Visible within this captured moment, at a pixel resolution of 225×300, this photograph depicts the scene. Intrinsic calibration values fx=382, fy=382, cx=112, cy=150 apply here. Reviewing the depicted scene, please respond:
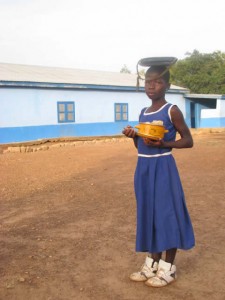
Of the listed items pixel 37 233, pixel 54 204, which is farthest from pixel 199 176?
pixel 37 233

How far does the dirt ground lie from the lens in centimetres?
292

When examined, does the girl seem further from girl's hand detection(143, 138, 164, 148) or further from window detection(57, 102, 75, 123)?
window detection(57, 102, 75, 123)

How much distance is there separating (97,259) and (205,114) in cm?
2193

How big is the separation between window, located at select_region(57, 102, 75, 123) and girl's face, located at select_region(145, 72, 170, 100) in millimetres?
14273

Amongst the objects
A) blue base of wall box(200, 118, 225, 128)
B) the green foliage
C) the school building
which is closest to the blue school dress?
the school building

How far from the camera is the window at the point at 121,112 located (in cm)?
1948

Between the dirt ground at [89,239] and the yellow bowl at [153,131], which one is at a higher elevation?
the yellow bowl at [153,131]

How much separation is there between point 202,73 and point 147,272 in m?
36.0

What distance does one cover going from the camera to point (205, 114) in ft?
79.8

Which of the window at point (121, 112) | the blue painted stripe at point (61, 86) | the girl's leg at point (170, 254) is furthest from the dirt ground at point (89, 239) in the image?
the window at point (121, 112)

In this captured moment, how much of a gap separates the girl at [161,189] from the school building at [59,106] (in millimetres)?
12695

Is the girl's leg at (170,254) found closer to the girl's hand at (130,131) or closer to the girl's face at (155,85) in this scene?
the girl's hand at (130,131)

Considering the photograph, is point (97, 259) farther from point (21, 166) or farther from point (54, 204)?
point (21, 166)

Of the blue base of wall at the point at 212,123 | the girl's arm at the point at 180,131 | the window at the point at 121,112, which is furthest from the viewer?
the blue base of wall at the point at 212,123
